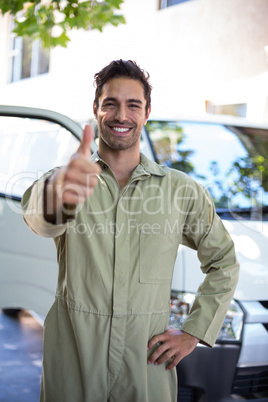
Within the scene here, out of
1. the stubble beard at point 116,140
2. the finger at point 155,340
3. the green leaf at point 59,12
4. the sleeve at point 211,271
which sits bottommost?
the finger at point 155,340

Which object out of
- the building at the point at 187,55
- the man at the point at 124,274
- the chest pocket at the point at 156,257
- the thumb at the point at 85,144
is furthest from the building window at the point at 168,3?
the thumb at the point at 85,144

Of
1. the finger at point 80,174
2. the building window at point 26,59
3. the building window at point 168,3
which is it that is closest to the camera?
the finger at point 80,174

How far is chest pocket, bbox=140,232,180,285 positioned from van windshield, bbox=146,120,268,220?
1.44 m

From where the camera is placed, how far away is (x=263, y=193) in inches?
151

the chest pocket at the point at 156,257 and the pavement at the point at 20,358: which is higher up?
the chest pocket at the point at 156,257

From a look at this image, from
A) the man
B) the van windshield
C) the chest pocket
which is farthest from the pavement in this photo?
the chest pocket

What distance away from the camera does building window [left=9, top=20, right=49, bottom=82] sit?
15.1m

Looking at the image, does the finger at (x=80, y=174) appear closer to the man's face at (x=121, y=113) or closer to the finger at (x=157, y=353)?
the man's face at (x=121, y=113)

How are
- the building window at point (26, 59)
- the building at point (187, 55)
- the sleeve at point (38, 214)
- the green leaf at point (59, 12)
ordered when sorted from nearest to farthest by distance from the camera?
the sleeve at point (38, 214), the green leaf at point (59, 12), the building at point (187, 55), the building window at point (26, 59)

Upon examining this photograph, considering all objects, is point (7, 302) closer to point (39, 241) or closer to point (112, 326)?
point (39, 241)

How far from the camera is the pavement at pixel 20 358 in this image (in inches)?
161

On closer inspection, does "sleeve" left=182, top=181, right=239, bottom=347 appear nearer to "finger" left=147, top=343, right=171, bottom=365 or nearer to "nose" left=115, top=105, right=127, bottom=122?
"finger" left=147, top=343, right=171, bottom=365

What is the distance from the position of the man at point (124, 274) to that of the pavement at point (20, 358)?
2.14m

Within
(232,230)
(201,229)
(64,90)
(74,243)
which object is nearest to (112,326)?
(74,243)
